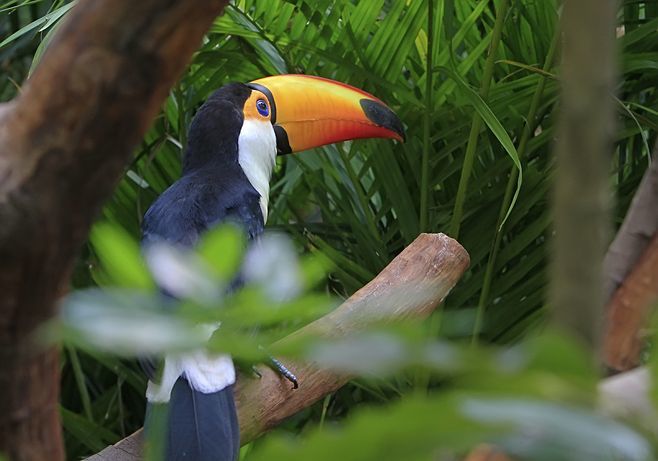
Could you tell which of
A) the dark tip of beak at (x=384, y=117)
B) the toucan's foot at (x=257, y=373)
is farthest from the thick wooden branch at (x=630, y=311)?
the dark tip of beak at (x=384, y=117)

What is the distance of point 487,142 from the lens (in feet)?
5.28

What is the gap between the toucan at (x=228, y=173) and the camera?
47.0 inches

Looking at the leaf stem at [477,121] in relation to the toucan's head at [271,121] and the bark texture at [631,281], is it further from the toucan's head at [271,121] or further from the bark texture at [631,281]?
the bark texture at [631,281]

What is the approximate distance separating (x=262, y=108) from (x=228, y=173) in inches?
8.8

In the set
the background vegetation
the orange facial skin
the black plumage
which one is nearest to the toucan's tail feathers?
the black plumage

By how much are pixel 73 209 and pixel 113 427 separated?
146 cm

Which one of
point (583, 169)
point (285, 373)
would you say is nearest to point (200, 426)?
point (285, 373)

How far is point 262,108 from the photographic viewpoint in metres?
1.86

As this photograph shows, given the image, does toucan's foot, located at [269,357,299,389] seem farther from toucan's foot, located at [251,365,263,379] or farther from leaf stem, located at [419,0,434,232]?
leaf stem, located at [419,0,434,232]

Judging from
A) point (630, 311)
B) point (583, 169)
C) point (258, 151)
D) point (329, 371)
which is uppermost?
point (583, 169)

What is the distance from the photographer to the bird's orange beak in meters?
1.68

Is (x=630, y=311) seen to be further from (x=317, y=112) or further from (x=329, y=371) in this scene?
(x=317, y=112)

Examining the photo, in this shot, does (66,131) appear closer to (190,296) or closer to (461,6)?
(190,296)

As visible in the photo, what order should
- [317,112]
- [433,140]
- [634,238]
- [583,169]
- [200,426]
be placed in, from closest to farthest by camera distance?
[583,169] < [634,238] < [200,426] < [433,140] < [317,112]
